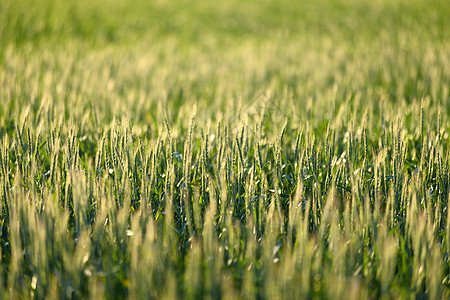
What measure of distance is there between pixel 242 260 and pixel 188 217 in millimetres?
233

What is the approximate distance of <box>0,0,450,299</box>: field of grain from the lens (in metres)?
1.08

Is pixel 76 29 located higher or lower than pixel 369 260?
higher

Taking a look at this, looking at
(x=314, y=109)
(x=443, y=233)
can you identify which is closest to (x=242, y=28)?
(x=314, y=109)

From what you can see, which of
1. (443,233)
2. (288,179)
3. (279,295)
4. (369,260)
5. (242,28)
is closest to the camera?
(279,295)

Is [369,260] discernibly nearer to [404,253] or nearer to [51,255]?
[404,253]

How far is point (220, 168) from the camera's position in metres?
1.54

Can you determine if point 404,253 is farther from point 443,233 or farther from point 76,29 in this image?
point 76,29

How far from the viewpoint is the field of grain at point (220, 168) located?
1084 mm

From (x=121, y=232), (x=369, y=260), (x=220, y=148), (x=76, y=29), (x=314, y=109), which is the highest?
(x=76, y=29)

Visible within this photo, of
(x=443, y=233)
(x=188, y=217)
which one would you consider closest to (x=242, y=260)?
(x=188, y=217)

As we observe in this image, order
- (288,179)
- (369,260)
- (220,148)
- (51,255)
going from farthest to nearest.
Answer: (288,179) < (220,148) < (369,260) < (51,255)

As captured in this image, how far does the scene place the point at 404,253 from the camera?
119 cm

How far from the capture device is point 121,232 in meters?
1.14

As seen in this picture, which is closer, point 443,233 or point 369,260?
point 369,260
